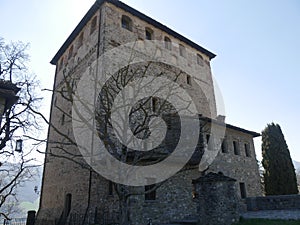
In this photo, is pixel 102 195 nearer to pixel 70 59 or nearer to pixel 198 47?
pixel 70 59

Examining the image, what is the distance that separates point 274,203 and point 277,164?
4.18 m

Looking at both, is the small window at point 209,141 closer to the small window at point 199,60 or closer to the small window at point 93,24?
the small window at point 199,60

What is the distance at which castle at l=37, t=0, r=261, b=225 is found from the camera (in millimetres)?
11648

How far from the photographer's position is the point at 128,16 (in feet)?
55.9

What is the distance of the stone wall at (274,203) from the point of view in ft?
39.9

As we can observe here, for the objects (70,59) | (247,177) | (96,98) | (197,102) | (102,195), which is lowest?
(102,195)

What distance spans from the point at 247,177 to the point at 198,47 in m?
11.6

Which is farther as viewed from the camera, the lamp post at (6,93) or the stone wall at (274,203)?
the stone wall at (274,203)

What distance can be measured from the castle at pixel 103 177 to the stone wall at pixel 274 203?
7.03 ft

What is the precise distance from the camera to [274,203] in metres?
12.8

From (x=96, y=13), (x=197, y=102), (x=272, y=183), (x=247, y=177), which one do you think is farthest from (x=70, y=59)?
(x=272, y=183)

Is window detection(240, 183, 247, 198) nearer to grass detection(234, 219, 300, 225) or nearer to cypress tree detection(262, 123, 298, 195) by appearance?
cypress tree detection(262, 123, 298, 195)

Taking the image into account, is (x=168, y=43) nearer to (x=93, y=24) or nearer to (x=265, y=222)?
(x=93, y=24)

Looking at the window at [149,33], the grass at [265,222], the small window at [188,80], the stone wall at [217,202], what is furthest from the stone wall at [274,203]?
the window at [149,33]
